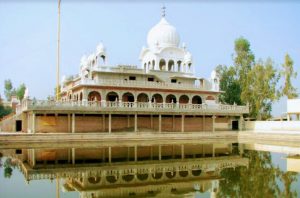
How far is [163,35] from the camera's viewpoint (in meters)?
39.7

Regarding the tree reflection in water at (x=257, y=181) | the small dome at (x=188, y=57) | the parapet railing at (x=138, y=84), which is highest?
the small dome at (x=188, y=57)

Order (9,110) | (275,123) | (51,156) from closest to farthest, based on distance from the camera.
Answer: (51,156) < (275,123) < (9,110)

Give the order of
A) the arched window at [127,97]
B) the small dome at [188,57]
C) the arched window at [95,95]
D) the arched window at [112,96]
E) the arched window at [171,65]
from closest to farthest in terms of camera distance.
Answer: the arched window at [95,95]
the arched window at [112,96]
the arched window at [127,97]
the small dome at [188,57]
the arched window at [171,65]

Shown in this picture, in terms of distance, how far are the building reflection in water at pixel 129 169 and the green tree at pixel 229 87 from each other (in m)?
23.4

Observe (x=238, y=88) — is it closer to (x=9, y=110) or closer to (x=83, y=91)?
(x=83, y=91)

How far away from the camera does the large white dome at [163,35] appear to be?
39.6 metres

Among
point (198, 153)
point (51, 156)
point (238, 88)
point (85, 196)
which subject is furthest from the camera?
point (238, 88)

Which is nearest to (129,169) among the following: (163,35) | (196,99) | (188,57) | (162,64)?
(196,99)

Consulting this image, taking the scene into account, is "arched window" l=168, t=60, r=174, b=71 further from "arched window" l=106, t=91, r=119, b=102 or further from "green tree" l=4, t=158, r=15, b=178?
"green tree" l=4, t=158, r=15, b=178

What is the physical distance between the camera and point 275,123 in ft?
109

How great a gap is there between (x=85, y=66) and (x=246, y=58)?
74.9 ft

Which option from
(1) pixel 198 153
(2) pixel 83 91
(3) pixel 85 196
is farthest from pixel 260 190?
(2) pixel 83 91

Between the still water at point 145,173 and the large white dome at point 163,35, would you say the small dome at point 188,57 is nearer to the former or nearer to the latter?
the large white dome at point 163,35

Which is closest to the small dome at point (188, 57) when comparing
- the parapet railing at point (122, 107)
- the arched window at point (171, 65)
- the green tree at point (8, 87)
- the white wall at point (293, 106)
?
the arched window at point (171, 65)
